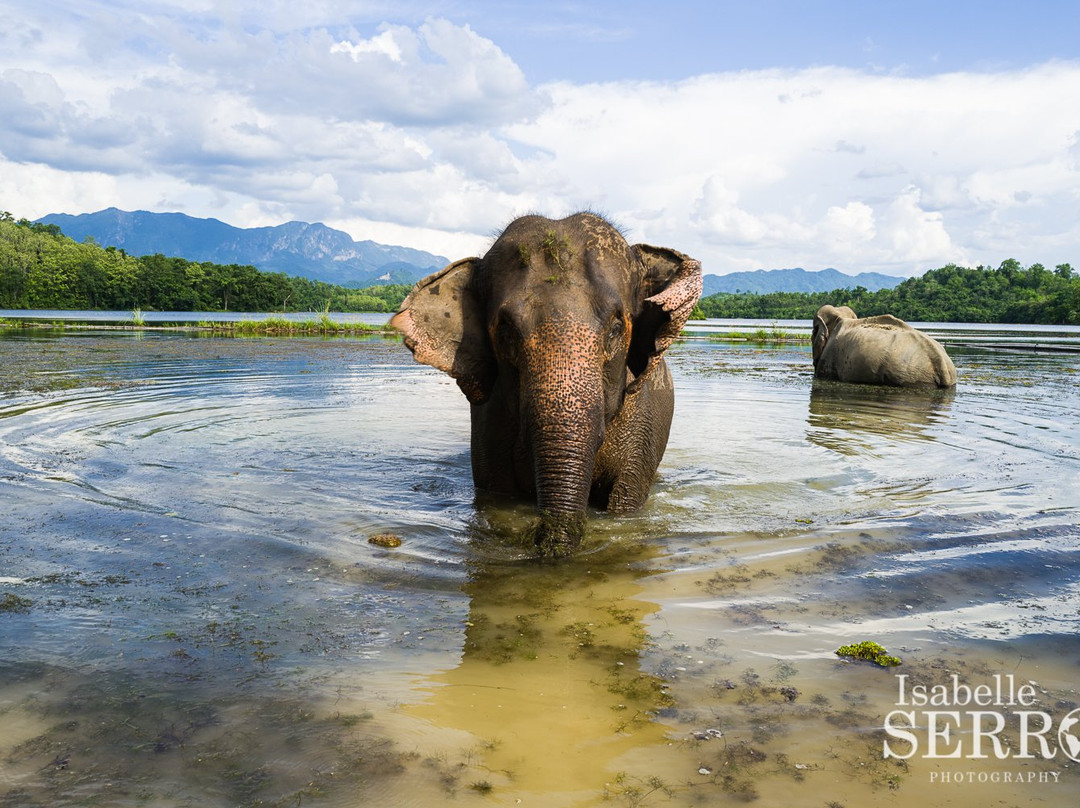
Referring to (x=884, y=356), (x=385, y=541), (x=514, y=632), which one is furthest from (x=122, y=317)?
(x=514, y=632)

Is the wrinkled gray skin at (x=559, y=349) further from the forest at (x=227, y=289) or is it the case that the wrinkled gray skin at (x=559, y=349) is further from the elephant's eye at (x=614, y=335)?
the forest at (x=227, y=289)

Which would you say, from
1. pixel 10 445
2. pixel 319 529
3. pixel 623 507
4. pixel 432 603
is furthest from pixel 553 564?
pixel 10 445

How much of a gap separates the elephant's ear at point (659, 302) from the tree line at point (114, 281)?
10074cm

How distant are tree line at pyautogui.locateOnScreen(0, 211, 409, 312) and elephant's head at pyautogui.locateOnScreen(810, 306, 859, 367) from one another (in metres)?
86.1

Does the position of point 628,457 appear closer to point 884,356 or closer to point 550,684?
point 550,684

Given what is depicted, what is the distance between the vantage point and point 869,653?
173 inches

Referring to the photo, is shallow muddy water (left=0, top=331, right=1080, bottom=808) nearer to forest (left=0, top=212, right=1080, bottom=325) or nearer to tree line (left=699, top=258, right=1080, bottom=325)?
forest (left=0, top=212, right=1080, bottom=325)

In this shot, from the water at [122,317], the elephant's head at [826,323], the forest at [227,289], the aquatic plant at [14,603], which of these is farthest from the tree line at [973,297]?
the aquatic plant at [14,603]

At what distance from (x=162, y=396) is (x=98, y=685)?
1275 centimetres

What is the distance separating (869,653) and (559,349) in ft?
9.44

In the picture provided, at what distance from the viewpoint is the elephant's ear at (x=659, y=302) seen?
659 cm

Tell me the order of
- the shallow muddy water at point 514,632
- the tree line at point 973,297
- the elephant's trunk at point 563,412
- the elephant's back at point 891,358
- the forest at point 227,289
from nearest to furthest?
the shallow muddy water at point 514,632 → the elephant's trunk at point 563,412 → the elephant's back at point 891,358 → the tree line at point 973,297 → the forest at point 227,289

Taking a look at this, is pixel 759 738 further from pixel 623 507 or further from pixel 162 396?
pixel 162 396

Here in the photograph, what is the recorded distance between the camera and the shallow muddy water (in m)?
3.27
